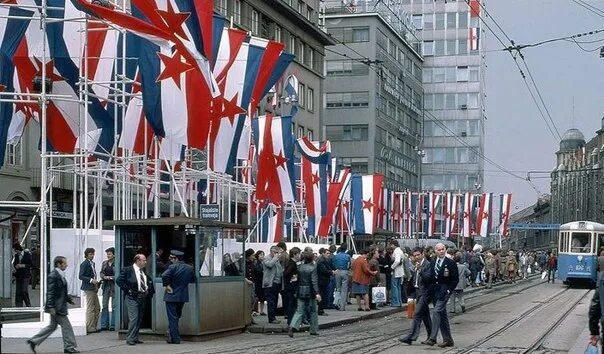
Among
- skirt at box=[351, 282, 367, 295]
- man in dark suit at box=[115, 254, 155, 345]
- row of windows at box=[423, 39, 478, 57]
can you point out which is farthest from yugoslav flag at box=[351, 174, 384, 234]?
row of windows at box=[423, 39, 478, 57]

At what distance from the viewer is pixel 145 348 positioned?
713 inches

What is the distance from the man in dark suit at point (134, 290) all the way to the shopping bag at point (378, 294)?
11849 millimetres

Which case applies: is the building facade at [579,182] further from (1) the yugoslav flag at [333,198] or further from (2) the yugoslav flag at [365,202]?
(1) the yugoslav flag at [333,198]

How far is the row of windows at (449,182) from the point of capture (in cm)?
11334

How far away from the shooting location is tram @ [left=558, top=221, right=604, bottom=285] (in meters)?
49.5

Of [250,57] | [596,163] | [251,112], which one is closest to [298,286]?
[250,57]

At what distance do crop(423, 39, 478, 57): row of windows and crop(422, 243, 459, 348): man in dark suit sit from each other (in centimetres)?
9230

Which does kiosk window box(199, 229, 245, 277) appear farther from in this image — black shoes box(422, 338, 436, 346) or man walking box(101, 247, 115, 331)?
black shoes box(422, 338, 436, 346)

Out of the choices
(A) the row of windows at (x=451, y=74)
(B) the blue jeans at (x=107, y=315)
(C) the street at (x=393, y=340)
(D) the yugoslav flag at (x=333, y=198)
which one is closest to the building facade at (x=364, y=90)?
(A) the row of windows at (x=451, y=74)

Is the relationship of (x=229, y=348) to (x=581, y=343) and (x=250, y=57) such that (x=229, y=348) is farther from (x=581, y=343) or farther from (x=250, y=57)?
(x=250, y=57)

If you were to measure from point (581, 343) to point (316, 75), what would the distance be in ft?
192

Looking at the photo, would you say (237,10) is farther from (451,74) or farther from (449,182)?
(449,182)

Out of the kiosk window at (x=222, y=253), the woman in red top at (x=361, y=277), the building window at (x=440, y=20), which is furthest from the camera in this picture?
the building window at (x=440, y=20)

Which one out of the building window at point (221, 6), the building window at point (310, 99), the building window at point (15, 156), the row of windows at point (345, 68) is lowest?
the building window at point (15, 156)
